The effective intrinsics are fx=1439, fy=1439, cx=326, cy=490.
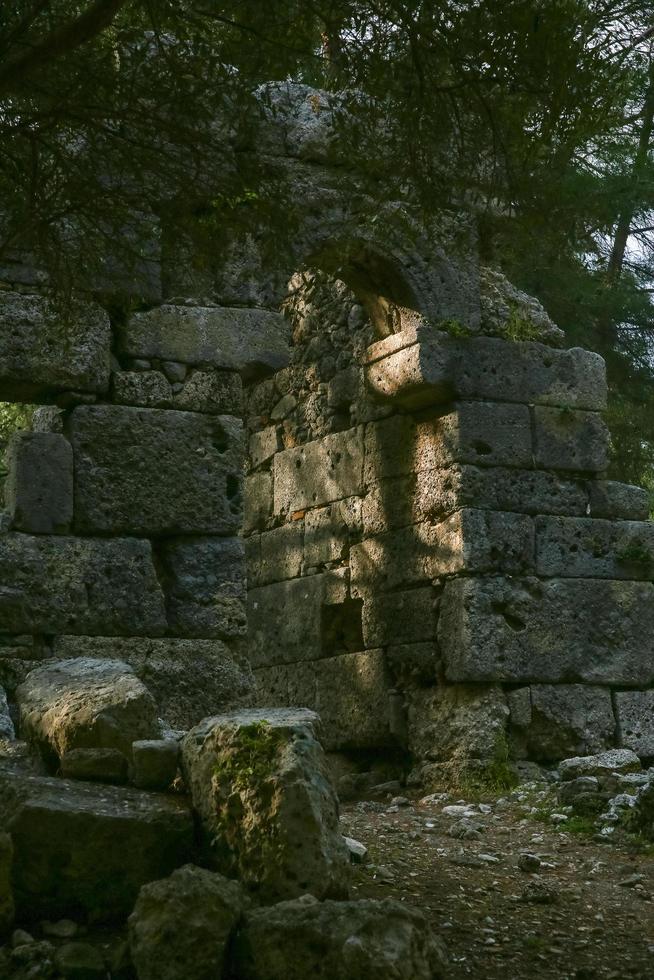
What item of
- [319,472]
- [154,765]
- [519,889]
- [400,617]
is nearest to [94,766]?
[154,765]

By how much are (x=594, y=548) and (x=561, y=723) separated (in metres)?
1.19

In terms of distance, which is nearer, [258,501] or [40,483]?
[40,483]

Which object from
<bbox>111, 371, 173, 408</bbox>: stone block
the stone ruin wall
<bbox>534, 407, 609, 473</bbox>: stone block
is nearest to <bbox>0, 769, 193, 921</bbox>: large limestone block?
<bbox>111, 371, 173, 408</bbox>: stone block

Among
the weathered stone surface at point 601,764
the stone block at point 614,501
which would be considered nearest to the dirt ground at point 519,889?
the weathered stone surface at point 601,764

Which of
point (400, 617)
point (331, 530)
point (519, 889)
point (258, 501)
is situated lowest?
point (519, 889)

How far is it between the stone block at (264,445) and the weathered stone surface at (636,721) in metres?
3.44

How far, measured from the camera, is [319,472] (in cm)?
1070

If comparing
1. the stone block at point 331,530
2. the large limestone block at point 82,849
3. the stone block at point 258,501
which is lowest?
the large limestone block at point 82,849

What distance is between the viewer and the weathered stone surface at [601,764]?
8.33 m

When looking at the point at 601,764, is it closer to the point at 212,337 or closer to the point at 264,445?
the point at 212,337

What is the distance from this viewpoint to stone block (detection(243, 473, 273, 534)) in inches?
445

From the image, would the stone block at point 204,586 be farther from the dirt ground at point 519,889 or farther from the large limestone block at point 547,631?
the large limestone block at point 547,631

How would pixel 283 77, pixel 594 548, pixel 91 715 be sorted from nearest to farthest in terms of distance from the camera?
pixel 91 715 → pixel 283 77 → pixel 594 548

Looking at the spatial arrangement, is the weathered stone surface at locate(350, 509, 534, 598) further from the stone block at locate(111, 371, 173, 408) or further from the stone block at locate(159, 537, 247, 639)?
the stone block at locate(111, 371, 173, 408)
